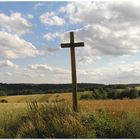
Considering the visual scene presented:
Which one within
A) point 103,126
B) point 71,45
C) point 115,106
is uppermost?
point 71,45

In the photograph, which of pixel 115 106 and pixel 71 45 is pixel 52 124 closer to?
pixel 71 45

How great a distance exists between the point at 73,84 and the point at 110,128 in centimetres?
274

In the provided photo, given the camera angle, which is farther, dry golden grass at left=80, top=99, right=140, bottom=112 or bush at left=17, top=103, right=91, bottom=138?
dry golden grass at left=80, top=99, right=140, bottom=112

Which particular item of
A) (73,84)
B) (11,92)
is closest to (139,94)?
(11,92)

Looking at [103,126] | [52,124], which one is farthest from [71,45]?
[103,126]

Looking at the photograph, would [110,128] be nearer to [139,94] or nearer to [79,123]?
[79,123]

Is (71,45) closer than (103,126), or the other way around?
(103,126)

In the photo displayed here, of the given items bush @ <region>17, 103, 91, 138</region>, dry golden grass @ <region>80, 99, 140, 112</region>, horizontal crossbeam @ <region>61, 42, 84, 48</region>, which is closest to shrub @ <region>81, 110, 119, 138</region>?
bush @ <region>17, 103, 91, 138</region>

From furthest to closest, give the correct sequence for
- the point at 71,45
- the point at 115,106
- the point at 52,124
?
the point at 115,106
the point at 71,45
the point at 52,124

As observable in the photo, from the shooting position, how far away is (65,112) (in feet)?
37.8

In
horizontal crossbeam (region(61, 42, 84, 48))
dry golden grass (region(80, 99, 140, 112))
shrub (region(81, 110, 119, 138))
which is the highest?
horizontal crossbeam (region(61, 42, 84, 48))

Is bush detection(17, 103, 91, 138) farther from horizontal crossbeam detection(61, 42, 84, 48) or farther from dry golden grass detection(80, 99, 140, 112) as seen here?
horizontal crossbeam detection(61, 42, 84, 48)

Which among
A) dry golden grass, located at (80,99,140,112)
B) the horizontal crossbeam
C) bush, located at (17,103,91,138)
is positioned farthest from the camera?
dry golden grass, located at (80,99,140,112)

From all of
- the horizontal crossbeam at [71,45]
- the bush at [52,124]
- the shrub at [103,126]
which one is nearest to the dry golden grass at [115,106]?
the bush at [52,124]
